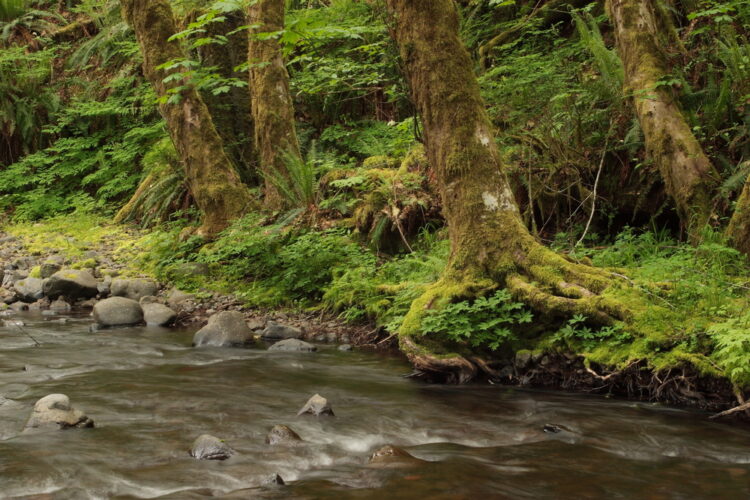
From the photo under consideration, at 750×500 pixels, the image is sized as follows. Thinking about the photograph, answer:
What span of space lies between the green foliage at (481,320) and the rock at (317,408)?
1058 millimetres

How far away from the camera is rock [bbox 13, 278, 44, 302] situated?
360 inches

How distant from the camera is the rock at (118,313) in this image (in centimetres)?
760

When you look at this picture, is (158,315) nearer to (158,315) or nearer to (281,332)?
(158,315)

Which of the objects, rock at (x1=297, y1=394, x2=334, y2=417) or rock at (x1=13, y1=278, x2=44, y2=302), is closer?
rock at (x1=297, y1=394, x2=334, y2=417)

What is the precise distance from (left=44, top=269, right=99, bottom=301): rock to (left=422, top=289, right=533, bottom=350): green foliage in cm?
628

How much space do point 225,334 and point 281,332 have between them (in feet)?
2.21

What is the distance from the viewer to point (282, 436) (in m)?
3.70

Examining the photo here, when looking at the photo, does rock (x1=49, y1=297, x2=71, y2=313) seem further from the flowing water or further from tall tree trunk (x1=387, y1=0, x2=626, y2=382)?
tall tree trunk (x1=387, y1=0, x2=626, y2=382)

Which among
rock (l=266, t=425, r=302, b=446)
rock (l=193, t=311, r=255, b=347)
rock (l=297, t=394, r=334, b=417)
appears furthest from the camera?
rock (l=193, t=311, r=255, b=347)

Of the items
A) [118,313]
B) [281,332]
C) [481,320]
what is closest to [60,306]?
[118,313]

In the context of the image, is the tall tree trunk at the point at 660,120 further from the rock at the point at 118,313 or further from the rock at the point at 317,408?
the rock at the point at 118,313

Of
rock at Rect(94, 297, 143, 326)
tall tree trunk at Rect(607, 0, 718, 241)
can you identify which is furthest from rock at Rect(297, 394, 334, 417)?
rock at Rect(94, 297, 143, 326)

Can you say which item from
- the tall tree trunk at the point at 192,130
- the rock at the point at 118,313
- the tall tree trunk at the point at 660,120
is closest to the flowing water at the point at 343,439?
the rock at the point at 118,313

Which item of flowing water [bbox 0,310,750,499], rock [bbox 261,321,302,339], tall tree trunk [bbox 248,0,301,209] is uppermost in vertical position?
tall tree trunk [bbox 248,0,301,209]
